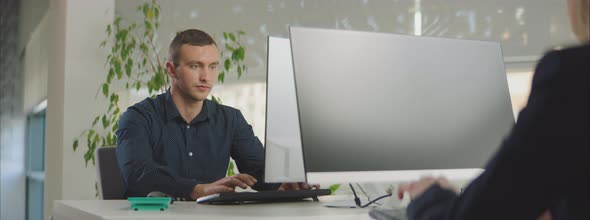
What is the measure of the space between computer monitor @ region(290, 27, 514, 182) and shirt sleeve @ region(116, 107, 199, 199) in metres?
0.80

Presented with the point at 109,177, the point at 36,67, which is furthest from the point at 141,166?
the point at 36,67

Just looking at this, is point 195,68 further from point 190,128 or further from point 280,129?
point 280,129

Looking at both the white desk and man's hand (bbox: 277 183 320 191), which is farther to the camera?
man's hand (bbox: 277 183 320 191)

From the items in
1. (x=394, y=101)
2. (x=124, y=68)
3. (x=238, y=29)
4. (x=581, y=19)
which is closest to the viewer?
(x=581, y=19)

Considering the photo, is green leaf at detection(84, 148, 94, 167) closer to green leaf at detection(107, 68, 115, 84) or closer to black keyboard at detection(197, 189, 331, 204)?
green leaf at detection(107, 68, 115, 84)

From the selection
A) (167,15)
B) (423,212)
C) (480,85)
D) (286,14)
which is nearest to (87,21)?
(167,15)

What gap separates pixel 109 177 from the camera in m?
2.83

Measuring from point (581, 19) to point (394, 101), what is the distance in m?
0.84

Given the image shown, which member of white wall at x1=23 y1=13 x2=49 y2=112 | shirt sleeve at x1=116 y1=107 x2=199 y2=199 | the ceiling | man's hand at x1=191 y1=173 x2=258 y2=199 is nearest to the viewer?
man's hand at x1=191 y1=173 x2=258 y2=199

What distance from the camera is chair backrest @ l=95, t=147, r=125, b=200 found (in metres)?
2.81

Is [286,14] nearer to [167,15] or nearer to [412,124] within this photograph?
[167,15]

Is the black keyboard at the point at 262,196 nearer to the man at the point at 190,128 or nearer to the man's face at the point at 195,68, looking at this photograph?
the man at the point at 190,128

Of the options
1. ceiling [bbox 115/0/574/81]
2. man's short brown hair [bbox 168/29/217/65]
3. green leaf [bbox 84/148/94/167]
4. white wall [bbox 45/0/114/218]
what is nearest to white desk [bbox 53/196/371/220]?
man's short brown hair [bbox 168/29/217/65]

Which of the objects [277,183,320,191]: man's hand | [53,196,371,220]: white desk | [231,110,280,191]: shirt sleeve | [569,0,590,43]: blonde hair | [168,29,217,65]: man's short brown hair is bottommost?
[53,196,371,220]: white desk
